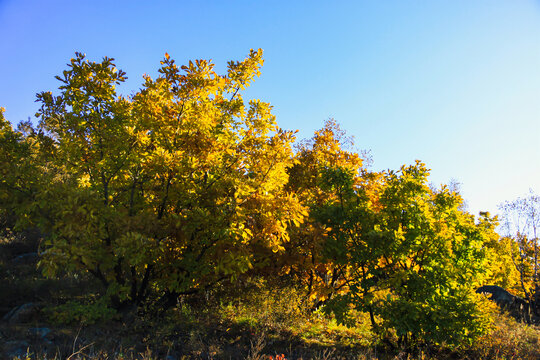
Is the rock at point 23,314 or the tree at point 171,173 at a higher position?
the tree at point 171,173

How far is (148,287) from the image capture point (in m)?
6.84

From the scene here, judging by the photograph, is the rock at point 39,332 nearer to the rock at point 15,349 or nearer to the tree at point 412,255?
the rock at point 15,349

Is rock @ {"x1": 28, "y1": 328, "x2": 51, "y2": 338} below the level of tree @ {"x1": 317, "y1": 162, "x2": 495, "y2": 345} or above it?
below

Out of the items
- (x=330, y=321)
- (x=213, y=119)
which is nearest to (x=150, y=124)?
(x=213, y=119)

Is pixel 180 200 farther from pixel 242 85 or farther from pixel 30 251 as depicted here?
pixel 30 251

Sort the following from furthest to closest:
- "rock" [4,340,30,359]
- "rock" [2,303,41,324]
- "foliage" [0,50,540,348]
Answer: "rock" [2,303,41,324], "foliage" [0,50,540,348], "rock" [4,340,30,359]

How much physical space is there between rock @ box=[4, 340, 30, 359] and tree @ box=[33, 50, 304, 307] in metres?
1.38

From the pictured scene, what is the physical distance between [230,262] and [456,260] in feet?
14.6

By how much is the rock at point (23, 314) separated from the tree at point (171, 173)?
1.73 meters

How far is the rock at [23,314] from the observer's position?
6164 mm

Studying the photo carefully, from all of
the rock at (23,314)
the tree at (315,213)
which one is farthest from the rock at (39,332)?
the tree at (315,213)

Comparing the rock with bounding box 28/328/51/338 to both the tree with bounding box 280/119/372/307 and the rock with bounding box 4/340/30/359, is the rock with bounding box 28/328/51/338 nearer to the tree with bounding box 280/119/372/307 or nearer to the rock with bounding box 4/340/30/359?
the rock with bounding box 4/340/30/359

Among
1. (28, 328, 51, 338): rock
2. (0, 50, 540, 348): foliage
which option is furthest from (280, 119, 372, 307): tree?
(28, 328, 51, 338): rock

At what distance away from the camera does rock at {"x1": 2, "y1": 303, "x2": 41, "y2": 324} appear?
616cm
